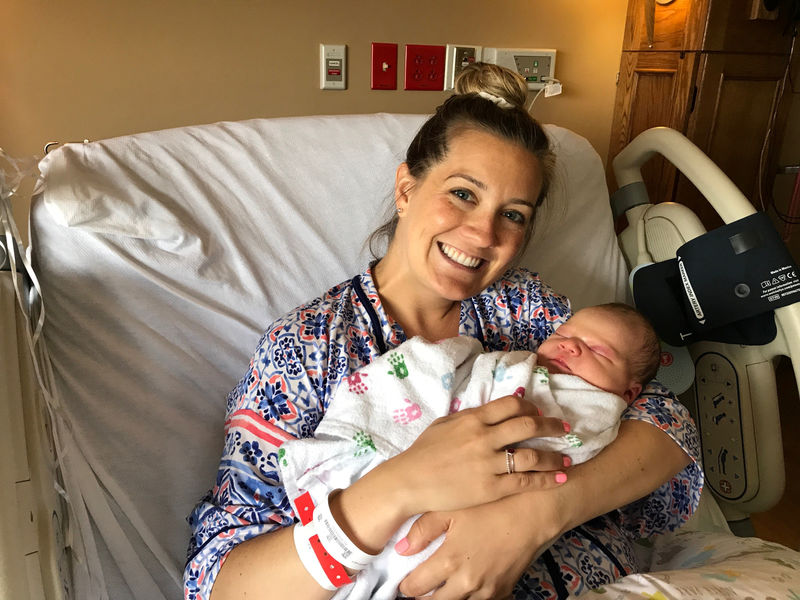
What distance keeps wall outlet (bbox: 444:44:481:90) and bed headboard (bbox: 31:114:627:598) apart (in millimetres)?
826

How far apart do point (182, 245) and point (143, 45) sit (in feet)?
2.95

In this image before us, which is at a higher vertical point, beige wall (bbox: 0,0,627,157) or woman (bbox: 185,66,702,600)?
beige wall (bbox: 0,0,627,157)

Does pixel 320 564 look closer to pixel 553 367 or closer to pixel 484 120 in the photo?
pixel 553 367

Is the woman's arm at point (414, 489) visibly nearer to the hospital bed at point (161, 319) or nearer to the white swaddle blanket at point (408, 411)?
the white swaddle blanket at point (408, 411)

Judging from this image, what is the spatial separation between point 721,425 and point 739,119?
158 cm

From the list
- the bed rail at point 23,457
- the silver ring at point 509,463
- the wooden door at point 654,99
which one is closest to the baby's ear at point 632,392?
the silver ring at point 509,463

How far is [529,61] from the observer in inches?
97.0

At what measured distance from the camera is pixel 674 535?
4.50 feet

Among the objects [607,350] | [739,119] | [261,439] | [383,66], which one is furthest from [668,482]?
[739,119]

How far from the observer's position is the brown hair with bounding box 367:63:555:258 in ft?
4.10

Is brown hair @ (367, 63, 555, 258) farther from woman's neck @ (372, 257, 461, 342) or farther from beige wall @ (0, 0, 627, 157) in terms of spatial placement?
beige wall @ (0, 0, 627, 157)

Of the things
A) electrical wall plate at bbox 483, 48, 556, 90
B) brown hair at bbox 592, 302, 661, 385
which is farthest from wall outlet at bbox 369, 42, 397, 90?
brown hair at bbox 592, 302, 661, 385

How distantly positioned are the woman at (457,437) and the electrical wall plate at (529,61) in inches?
43.6

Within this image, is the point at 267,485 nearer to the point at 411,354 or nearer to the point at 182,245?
the point at 411,354
